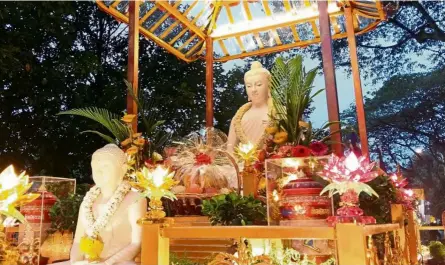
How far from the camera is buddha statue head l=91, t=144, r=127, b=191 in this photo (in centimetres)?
244

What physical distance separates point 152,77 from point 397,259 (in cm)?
→ 784

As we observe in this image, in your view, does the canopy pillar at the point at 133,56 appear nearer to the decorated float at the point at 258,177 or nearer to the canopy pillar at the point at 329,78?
the decorated float at the point at 258,177

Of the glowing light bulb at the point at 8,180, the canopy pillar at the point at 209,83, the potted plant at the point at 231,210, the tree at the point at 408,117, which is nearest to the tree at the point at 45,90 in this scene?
the canopy pillar at the point at 209,83

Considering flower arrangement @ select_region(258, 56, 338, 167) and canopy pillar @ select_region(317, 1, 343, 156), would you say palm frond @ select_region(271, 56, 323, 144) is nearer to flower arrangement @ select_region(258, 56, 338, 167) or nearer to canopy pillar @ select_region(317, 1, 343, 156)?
flower arrangement @ select_region(258, 56, 338, 167)

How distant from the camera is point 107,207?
2.34 m

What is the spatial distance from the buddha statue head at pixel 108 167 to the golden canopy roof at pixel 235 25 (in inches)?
120

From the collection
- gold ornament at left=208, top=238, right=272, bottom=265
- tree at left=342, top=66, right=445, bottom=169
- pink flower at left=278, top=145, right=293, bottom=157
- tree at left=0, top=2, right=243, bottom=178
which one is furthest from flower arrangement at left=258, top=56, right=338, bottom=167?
tree at left=342, top=66, right=445, bottom=169

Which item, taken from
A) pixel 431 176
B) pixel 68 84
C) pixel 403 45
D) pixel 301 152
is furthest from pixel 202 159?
pixel 403 45

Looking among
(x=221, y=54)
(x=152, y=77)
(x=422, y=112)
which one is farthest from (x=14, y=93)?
(x=422, y=112)

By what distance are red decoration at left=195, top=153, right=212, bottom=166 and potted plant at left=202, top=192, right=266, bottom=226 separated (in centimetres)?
105

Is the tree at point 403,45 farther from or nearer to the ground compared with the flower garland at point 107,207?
farther from the ground

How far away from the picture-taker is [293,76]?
9.53 feet

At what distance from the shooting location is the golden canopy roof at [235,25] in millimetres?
5344

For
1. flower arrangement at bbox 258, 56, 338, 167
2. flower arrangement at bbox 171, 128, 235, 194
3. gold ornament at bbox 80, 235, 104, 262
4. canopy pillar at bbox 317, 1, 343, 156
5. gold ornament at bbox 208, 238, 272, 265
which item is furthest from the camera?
flower arrangement at bbox 171, 128, 235, 194
